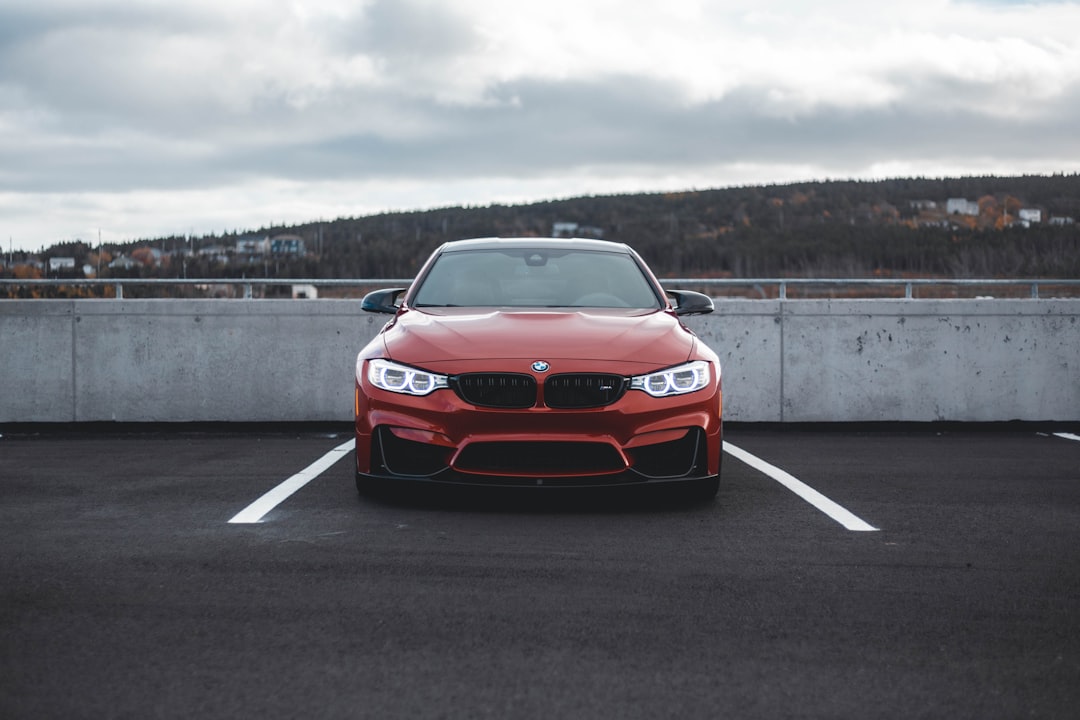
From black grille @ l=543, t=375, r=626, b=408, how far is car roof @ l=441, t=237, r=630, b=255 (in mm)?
2053

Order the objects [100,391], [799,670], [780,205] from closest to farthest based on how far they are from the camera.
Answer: [799,670]
[100,391]
[780,205]

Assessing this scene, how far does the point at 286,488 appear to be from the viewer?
734 cm

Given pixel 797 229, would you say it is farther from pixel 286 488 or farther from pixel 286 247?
pixel 286 488

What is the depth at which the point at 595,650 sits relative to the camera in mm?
3904

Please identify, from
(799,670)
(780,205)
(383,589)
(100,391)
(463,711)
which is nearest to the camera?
(463,711)

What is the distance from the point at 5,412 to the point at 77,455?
2.31 meters

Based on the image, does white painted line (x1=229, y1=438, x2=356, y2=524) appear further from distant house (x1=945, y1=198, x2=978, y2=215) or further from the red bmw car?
distant house (x1=945, y1=198, x2=978, y2=215)

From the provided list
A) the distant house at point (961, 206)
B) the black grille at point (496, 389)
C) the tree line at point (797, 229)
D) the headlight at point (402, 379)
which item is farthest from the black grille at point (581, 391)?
the distant house at point (961, 206)

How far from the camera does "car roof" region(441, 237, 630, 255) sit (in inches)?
322

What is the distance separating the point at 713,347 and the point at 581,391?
5.14 meters

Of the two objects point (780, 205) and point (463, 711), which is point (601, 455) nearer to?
point (463, 711)

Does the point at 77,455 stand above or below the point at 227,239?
below

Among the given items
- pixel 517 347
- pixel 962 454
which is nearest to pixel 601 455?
pixel 517 347

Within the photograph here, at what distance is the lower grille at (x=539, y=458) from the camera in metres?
6.18
